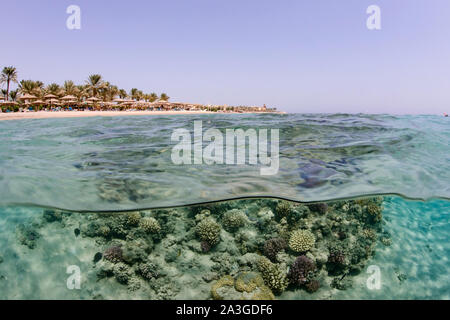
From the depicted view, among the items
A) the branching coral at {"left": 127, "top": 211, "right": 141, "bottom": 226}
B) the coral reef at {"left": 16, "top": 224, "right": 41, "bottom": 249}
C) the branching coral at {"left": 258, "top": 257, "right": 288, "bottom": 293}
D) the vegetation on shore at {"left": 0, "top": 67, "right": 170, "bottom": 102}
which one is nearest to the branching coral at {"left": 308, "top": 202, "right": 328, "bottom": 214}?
the branching coral at {"left": 258, "top": 257, "right": 288, "bottom": 293}

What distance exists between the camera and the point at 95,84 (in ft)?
189

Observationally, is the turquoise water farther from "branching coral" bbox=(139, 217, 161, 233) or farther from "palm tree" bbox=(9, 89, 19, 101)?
"palm tree" bbox=(9, 89, 19, 101)

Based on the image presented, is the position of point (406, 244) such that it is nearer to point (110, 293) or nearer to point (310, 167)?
point (310, 167)

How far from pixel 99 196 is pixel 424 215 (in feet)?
28.5

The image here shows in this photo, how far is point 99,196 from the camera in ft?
19.0

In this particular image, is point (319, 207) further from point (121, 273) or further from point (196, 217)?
point (121, 273)

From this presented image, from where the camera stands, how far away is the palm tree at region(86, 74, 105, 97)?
57.0m

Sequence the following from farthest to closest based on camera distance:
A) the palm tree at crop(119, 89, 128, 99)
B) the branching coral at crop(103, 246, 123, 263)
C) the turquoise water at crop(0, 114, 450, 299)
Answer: the palm tree at crop(119, 89, 128, 99) < the branching coral at crop(103, 246, 123, 263) < the turquoise water at crop(0, 114, 450, 299)

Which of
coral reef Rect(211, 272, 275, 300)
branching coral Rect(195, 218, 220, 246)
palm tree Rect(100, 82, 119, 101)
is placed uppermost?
palm tree Rect(100, 82, 119, 101)

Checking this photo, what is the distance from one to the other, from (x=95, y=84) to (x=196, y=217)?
203 ft

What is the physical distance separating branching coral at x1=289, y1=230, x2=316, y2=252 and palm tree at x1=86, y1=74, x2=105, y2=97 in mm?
62721

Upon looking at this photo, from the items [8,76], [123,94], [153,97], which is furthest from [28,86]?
[153,97]
